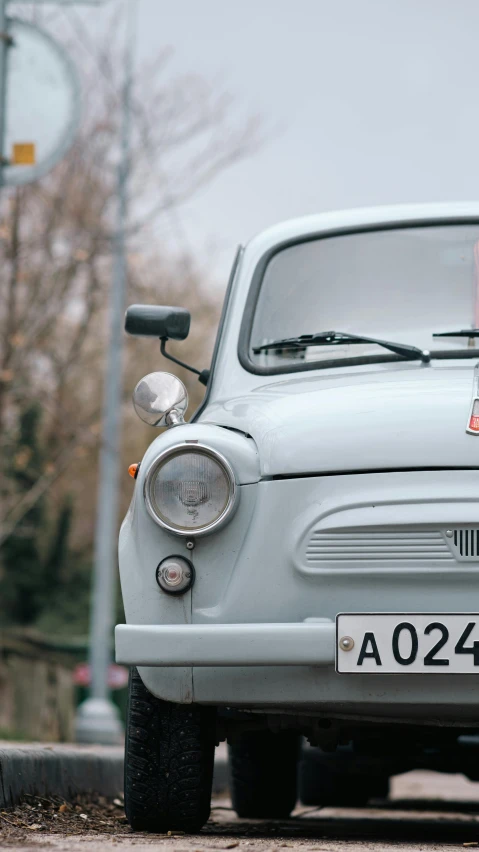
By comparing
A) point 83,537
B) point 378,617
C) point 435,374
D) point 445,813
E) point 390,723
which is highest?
point 435,374

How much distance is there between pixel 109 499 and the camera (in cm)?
1648

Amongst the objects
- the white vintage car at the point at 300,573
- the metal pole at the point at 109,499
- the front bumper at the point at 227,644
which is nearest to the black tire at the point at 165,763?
the white vintage car at the point at 300,573

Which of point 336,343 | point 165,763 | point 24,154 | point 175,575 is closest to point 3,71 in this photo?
point 24,154

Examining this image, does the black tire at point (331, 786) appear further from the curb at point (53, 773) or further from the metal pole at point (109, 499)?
the metal pole at point (109, 499)

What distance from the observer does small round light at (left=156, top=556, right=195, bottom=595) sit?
12.3 ft

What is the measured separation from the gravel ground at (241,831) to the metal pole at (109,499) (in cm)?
767

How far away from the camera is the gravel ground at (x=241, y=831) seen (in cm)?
353

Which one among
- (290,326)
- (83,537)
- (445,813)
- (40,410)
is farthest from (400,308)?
(83,537)

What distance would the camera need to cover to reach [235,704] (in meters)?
3.76

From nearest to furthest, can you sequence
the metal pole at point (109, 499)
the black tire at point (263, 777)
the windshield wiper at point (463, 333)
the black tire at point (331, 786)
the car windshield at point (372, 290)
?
the windshield wiper at point (463, 333)
the car windshield at point (372, 290)
the black tire at point (263, 777)
the black tire at point (331, 786)
the metal pole at point (109, 499)

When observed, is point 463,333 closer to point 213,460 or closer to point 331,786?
point 213,460

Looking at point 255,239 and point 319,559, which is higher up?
point 255,239

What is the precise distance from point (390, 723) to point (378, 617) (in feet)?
1.82

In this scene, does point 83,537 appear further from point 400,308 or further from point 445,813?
→ point 400,308
